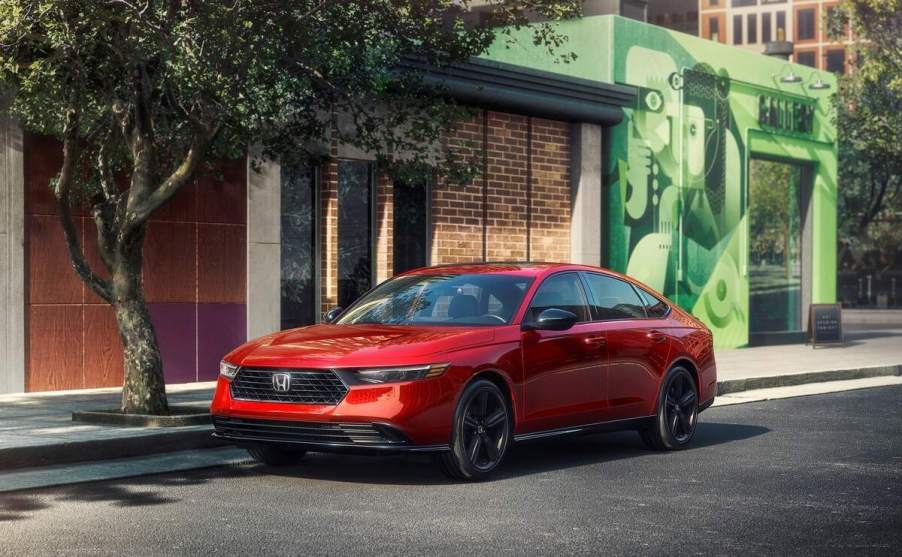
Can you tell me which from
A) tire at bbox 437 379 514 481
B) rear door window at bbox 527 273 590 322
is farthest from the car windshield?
tire at bbox 437 379 514 481

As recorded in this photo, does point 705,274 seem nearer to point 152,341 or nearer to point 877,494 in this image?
point 152,341

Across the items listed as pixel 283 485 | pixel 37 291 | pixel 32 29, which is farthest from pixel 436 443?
pixel 37 291

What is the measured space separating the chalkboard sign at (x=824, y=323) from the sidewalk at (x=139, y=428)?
3.22 ft

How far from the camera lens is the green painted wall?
23.9 metres

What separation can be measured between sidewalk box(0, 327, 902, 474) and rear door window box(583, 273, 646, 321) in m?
3.33

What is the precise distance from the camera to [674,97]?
2548cm

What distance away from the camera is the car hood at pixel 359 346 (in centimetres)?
903

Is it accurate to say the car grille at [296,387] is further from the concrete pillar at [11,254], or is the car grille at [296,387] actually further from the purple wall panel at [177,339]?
the purple wall panel at [177,339]

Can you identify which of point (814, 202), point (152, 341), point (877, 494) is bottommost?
point (877, 494)

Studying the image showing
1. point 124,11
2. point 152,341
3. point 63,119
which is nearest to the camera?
point 124,11

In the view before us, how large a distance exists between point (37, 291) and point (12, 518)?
25.4 feet

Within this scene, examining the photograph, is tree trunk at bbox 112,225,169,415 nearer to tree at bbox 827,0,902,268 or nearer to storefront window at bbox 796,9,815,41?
tree at bbox 827,0,902,268

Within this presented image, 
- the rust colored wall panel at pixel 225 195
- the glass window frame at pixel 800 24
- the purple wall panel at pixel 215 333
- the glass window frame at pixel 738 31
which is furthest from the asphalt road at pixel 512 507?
the glass window frame at pixel 738 31

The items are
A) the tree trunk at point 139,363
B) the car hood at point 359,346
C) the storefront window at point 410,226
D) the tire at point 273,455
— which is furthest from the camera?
the storefront window at point 410,226
